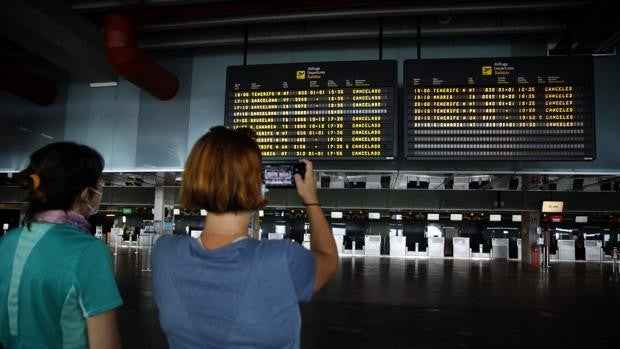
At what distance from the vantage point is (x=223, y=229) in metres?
1.16

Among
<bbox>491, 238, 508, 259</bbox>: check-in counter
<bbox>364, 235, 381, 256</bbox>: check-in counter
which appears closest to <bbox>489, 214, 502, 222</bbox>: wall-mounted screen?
<bbox>491, 238, 508, 259</bbox>: check-in counter

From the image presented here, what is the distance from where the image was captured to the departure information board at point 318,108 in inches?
230

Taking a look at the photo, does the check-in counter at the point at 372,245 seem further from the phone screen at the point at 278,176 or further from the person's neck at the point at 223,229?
the person's neck at the point at 223,229

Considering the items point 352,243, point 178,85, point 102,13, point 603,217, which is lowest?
point 352,243

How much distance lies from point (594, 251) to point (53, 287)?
23579 millimetres

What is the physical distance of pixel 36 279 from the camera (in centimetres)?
122

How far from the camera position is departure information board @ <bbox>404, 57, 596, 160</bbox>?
219 inches

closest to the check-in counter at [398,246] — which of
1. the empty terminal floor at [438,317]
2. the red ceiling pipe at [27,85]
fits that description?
the empty terminal floor at [438,317]

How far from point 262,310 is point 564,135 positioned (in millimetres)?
5566

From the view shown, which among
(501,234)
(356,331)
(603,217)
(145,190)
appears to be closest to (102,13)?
(356,331)

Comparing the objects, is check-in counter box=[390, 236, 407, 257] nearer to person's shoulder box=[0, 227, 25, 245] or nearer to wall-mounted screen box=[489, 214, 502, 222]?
wall-mounted screen box=[489, 214, 502, 222]

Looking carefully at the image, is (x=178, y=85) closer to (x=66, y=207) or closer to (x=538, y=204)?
(x=66, y=207)

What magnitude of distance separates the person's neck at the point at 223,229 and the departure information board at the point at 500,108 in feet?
15.9

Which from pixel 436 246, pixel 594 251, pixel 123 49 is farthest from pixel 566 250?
pixel 123 49
